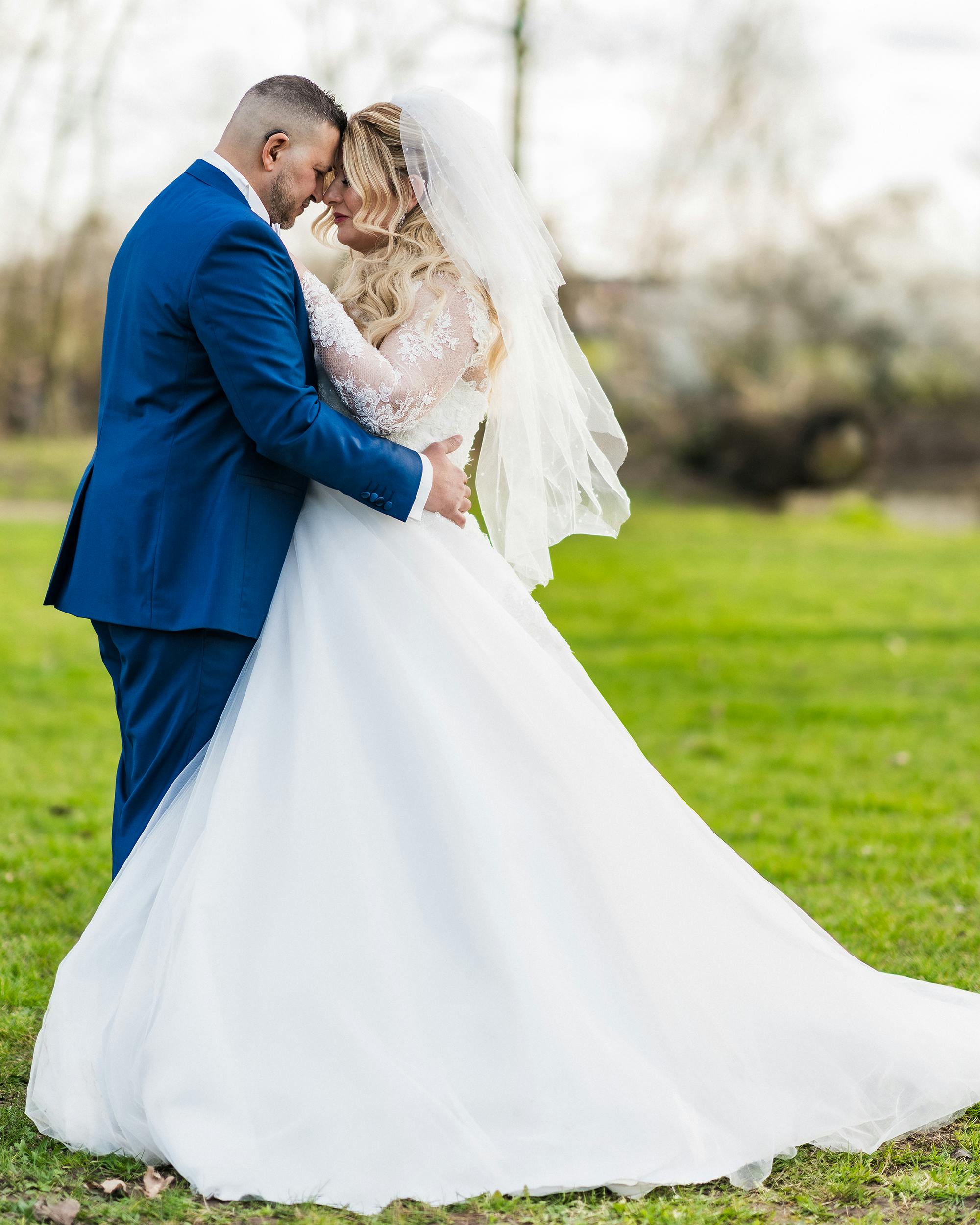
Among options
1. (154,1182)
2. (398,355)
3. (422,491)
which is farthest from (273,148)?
(154,1182)

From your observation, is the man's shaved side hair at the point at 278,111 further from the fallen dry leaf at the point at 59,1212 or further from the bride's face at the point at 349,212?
the fallen dry leaf at the point at 59,1212

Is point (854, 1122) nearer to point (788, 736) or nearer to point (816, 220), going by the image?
point (788, 736)

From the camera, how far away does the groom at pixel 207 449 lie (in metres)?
2.75

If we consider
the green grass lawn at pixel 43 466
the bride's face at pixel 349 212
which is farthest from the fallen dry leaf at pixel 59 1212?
the green grass lawn at pixel 43 466

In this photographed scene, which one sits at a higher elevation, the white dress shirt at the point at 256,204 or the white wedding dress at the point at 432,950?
the white dress shirt at the point at 256,204

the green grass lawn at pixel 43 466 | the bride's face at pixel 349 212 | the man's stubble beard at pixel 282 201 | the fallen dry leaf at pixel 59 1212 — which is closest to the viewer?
the fallen dry leaf at pixel 59 1212

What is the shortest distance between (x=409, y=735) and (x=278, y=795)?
32 cm

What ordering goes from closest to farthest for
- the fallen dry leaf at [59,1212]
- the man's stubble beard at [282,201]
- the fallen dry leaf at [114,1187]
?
the fallen dry leaf at [59,1212], the fallen dry leaf at [114,1187], the man's stubble beard at [282,201]

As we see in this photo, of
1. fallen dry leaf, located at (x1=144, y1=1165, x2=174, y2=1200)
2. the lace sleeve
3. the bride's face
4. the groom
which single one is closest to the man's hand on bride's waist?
Answer: the groom

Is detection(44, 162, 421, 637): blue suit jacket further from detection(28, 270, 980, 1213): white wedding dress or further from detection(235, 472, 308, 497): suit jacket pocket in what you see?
detection(28, 270, 980, 1213): white wedding dress

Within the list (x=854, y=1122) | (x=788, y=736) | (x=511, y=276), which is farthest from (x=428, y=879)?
(x=788, y=736)

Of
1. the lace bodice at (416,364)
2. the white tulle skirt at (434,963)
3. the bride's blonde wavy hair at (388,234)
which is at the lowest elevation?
the white tulle skirt at (434,963)

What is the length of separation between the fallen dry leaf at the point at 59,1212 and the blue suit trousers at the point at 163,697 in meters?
0.74

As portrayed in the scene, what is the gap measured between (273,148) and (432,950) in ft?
6.23
